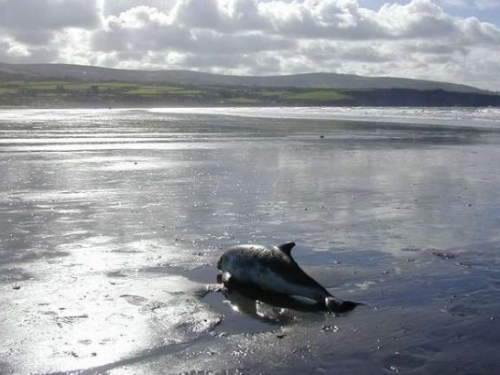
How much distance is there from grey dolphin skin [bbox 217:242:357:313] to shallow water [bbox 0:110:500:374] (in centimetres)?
37

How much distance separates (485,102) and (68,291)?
193703 mm

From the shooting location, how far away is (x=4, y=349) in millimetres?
8141

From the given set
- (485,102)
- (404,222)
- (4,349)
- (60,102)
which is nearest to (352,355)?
(4,349)

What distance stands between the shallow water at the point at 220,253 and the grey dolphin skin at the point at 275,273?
373 mm

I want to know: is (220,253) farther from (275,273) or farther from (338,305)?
(338,305)

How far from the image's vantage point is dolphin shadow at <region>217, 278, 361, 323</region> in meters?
9.64

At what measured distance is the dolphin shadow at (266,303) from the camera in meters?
9.64

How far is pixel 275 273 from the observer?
34.4ft

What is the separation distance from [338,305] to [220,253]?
3714mm

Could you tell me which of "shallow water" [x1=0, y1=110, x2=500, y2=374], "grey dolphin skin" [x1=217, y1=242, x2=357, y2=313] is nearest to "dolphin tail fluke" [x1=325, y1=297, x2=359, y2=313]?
"grey dolphin skin" [x1=217, y1=242, x2=357, y2=313]

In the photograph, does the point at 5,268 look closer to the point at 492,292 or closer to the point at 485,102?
the point at 492,292

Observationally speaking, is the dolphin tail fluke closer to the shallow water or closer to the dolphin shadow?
the dolphin shadow

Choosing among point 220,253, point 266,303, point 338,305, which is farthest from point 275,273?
point 220,253

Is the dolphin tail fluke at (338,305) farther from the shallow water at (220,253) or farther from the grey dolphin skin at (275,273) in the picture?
the shallow water at (220,253)
